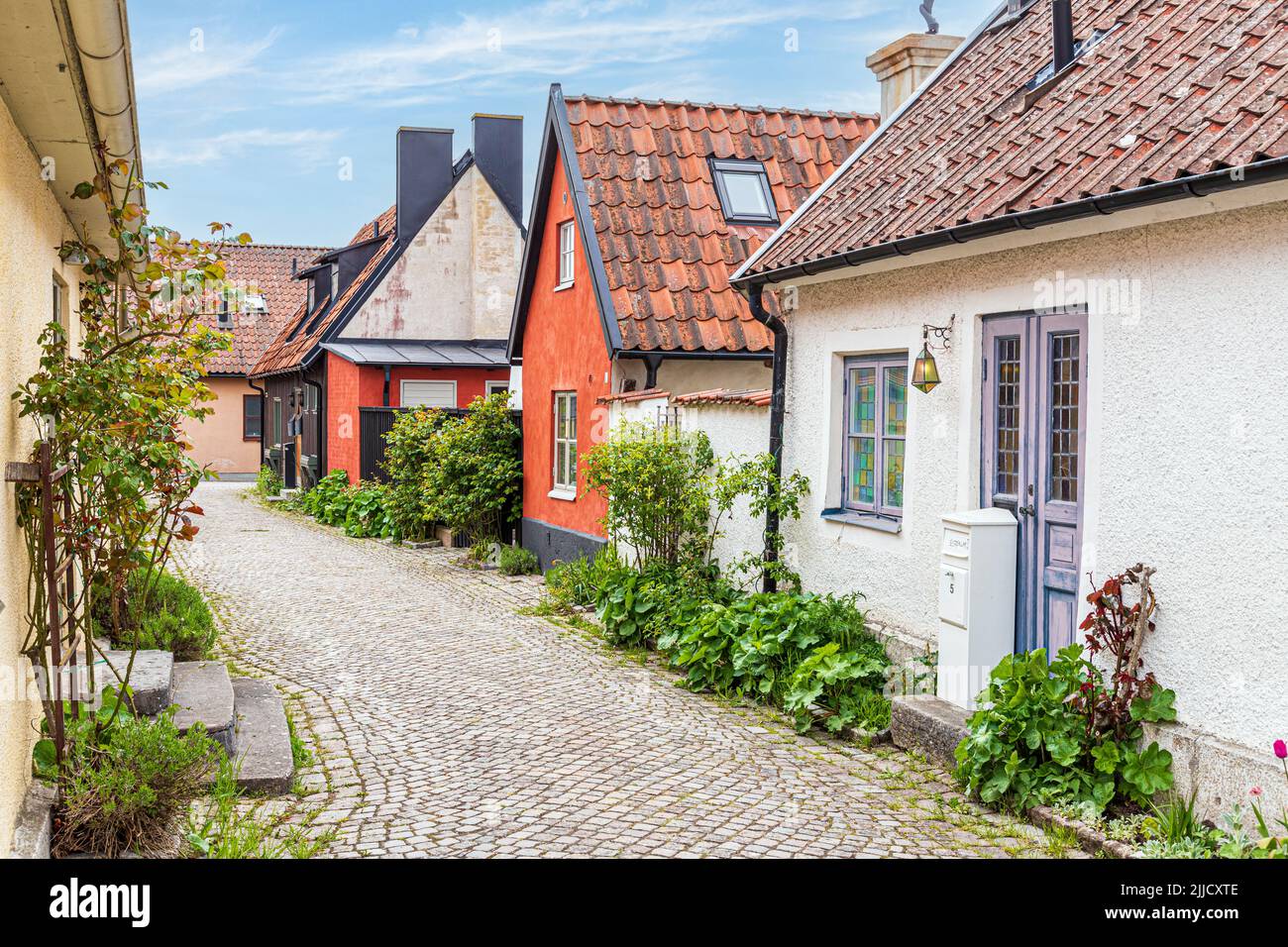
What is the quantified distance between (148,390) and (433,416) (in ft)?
46.4

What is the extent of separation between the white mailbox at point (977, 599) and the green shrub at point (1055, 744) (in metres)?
0.59

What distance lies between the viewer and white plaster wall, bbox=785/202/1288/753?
5.58 metres

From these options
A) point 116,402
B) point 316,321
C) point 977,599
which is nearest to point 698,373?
point 977,599

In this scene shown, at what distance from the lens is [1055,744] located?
6.22 metres

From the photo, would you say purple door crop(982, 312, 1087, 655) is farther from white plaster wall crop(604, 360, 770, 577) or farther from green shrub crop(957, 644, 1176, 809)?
white plaster wall crop(604, 360, 770, 577)

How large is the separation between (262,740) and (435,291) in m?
19.5

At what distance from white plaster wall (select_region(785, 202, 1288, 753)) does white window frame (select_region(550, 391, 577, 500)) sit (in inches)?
337

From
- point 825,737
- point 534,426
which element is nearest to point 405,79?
point 534,426

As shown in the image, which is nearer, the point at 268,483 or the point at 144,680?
the point at 144,680

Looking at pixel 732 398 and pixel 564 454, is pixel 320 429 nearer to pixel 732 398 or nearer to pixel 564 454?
pixel 564 454

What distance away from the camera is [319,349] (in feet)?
86.4

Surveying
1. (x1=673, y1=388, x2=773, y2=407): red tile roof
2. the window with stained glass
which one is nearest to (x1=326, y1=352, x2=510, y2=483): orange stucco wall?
(x1=673, y1=388, x2=773, y2=407): red tile roof

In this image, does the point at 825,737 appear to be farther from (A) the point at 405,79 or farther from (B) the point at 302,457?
(A) the point at 405,79

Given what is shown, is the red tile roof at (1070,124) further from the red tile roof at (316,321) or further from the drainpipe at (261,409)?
the drainpipe at (261,409)
